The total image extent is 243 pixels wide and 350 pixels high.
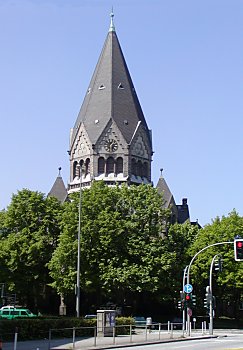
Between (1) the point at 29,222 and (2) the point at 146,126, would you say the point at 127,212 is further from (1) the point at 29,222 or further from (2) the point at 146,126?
(2) the point at 146,126

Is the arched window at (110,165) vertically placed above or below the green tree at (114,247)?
above

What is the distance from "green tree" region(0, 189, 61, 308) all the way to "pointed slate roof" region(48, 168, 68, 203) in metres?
19.1

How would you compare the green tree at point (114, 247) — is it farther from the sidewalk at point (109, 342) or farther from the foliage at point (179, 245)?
the sidewalk at point (109, 342)

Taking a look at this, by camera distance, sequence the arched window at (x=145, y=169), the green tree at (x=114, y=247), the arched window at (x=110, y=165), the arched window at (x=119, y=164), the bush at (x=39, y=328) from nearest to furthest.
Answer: the bush at (x=39, y=328) < the green tree at (x=114, y=247) < the arched window at (x=110, y=165) < the arched window at (x=119, y=164) < the arched window at (x=145, y=169)

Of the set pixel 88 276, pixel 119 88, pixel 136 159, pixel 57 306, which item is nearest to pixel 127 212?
pixel 88 276

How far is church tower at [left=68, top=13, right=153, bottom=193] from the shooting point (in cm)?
7825

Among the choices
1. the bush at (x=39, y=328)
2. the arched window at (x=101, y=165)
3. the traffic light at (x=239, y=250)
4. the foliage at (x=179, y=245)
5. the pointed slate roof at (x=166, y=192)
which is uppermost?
the arched window at (x=101, y=165)

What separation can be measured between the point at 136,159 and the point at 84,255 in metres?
30.9

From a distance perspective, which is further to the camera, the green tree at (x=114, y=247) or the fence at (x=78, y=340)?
the green tree at (x=114, y=247)

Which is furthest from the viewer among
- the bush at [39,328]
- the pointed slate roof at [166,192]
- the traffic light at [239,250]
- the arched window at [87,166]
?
the arched window at [87,166]

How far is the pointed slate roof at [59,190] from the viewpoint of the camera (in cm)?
8022

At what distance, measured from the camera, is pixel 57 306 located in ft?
210

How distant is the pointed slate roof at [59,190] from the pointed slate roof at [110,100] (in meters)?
6.42

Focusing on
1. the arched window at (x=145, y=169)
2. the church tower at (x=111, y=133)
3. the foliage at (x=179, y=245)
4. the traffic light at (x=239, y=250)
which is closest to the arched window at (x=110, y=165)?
the church tower at (x=111, y=133)
